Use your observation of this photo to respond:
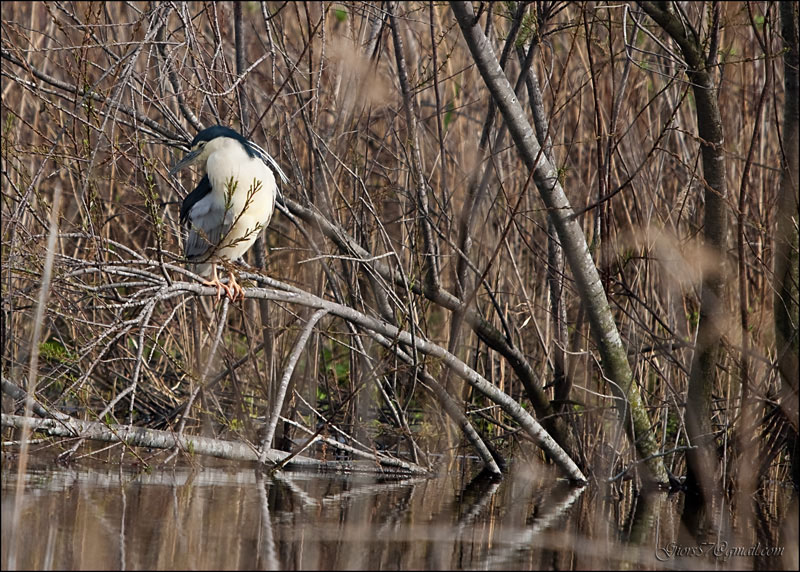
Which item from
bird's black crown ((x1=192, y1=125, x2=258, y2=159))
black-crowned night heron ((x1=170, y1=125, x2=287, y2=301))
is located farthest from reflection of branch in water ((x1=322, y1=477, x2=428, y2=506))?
bird's black crown ((x1=192, y1=125, x2=258, y2=159))

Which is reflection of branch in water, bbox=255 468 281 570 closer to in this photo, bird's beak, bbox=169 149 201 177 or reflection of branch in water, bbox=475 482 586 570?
reflection of branch in water, bbox=475 482 586 570

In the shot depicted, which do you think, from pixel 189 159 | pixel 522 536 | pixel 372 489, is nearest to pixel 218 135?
pixel 189 159

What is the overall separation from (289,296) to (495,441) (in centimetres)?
200

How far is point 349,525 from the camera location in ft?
10.8

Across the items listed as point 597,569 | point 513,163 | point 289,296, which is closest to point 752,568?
point 597,569

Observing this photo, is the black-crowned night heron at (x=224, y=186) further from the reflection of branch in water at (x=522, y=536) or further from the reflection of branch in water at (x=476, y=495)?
the reflection of branch in water at (x=522, y=536)

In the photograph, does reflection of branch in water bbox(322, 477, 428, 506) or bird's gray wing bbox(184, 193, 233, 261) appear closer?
reflection of branch in water bbox(322, 477, 428, 506)

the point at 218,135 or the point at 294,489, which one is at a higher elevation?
the point at 218,135

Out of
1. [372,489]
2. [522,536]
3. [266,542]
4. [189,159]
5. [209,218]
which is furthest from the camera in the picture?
[209,218]

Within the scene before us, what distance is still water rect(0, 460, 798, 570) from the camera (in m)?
2.78

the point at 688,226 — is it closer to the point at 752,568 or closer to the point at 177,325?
the point at 752,568

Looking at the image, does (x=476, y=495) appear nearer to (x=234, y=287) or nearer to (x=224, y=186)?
(x=234, y=287)

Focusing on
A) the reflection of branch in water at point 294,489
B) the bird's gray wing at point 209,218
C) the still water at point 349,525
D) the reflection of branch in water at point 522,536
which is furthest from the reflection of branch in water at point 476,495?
the bird's gray wing at point 209,218

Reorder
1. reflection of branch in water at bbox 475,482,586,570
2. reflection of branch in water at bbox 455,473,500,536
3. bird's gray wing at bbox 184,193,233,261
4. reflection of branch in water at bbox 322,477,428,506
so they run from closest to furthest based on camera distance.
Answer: reflection of branch in water at bbox 475,482,586,570
reflection of branch in water at bbox 455,473,500,536
reflection of branch in water at bbox 322,477,428,506
bird's gray wing at bbox 184,193,233,261
